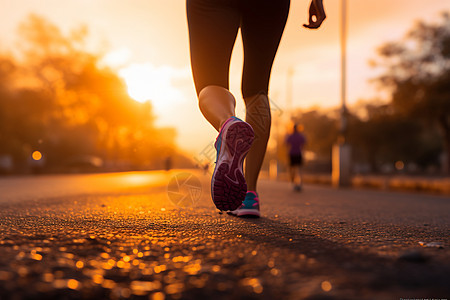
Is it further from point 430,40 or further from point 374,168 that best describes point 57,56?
point 374,168

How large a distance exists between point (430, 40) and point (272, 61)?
97.1ft

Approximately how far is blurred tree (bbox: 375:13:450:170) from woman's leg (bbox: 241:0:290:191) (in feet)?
86.3

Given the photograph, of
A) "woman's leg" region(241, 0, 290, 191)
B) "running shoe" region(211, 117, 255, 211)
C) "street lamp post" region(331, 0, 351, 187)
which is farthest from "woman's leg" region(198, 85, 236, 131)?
"street lamp post" region(331, 0, 351, 187)

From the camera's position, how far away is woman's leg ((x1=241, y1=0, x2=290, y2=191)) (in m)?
2.65

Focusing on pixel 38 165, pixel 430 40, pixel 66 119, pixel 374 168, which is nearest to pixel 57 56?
pixel 66 119

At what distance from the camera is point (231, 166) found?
6.79ft

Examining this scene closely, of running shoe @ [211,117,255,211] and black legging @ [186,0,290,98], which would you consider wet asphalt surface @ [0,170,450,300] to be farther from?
black legging @ [186,0,290,98]

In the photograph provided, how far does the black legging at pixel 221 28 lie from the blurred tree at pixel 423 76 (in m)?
26.4

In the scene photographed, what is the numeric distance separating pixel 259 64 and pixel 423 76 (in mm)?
29015

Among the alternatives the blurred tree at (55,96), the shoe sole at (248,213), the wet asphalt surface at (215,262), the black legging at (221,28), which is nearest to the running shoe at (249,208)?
the shoe sole at (248,213)

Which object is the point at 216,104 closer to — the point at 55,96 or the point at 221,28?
the point at 221,28

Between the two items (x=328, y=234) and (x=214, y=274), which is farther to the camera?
(x=328, y=234)

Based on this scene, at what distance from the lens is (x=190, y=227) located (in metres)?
2.05

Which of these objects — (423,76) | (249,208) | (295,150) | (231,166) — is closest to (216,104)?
(231,166)
